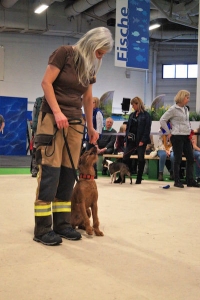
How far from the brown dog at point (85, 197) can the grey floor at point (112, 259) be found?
111 millimetres

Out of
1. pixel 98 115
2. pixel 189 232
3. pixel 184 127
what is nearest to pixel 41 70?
pixel 98 115

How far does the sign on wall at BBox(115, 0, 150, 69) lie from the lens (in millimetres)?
11195

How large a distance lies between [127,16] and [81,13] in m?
7.93

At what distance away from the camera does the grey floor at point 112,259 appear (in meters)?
2.00

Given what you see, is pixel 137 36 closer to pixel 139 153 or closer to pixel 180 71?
pixel 139 153

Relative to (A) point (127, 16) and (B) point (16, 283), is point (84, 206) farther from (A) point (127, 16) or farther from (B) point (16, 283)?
(A) point (127, 16)

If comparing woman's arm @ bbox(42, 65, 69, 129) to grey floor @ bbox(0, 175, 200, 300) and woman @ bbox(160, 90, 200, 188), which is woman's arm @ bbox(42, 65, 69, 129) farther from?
woman @ bbox(160, 90, 200, 188)

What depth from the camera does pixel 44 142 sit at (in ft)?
9.56

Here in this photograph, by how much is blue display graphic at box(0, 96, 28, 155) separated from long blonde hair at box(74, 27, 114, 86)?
14773 mm

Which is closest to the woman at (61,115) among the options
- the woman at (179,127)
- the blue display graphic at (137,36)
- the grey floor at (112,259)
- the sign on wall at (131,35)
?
the grey floor at (112,259)

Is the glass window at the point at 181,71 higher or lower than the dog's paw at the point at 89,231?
higher

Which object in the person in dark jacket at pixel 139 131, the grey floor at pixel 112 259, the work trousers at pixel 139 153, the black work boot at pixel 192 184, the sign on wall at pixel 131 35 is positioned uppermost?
the sign on wall at pixel 131 35

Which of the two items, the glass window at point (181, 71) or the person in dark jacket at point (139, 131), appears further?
A: the glass window at point (181, 71)

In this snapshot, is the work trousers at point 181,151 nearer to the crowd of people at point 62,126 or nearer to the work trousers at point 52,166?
the crowd of people at point 62,126
